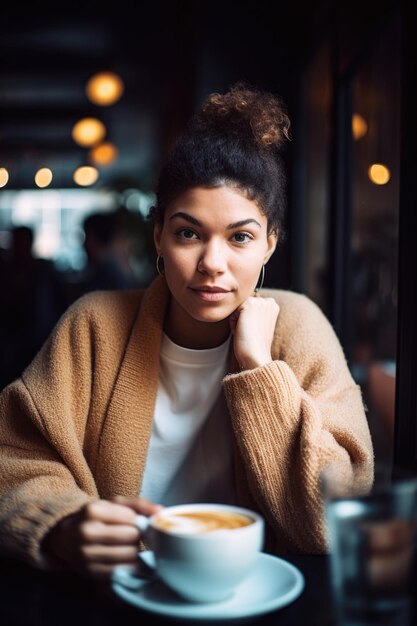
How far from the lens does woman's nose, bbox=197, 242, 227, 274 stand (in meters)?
1.21

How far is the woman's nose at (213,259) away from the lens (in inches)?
47.4

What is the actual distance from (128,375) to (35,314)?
10.2ft

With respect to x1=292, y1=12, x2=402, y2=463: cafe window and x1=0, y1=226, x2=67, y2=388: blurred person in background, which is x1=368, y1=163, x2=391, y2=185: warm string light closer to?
x1=292, y1=12, x2=402, y2=463: cafe window

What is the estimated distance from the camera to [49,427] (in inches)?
48.1

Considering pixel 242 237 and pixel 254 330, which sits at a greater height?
pixel 242 237

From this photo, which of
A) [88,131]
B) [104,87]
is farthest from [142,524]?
[88,131]

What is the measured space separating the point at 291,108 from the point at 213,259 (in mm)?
1960

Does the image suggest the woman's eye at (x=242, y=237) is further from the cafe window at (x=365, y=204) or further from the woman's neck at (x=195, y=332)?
the cafe window at (x=365, y=204)

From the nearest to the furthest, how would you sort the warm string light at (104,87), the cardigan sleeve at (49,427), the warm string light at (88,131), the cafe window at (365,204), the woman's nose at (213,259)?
the cardigan sleeve at (49,427), the woman's nose at (213,259), the cafe window at (365,204), the warm string light at (104,87), the warm string light at (88,131)

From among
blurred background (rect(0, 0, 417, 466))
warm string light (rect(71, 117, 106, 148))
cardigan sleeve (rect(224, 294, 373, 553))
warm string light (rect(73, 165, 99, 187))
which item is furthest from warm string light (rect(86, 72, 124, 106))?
warm string light (rect(73, 165, 99, 187))

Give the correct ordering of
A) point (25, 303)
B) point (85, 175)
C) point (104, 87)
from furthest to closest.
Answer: point (85, 175), point (104, 87), point (25, 303)

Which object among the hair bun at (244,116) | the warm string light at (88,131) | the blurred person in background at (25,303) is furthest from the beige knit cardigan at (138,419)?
the warm string light at (88,131)

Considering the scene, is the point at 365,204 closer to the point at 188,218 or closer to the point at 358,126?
the point at 358,126

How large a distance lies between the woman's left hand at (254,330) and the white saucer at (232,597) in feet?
1.47
